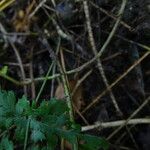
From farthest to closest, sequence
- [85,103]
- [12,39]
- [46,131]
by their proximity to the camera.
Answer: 1. [12,39]
2. [85,103]
3. [46,131]

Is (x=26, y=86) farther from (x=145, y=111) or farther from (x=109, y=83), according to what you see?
(x=145, y=111)

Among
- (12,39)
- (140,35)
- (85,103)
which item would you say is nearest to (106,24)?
(140,35)

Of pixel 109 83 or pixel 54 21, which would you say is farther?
pixel 54 21

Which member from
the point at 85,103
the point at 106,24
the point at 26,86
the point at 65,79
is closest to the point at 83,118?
the point at 85,103

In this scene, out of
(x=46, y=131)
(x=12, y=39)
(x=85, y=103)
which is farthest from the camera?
(x=12, y=39)

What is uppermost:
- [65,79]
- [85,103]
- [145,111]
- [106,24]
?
[106,24]

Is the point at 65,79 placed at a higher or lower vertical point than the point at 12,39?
lower

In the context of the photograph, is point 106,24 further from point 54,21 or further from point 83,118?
point 83,118
